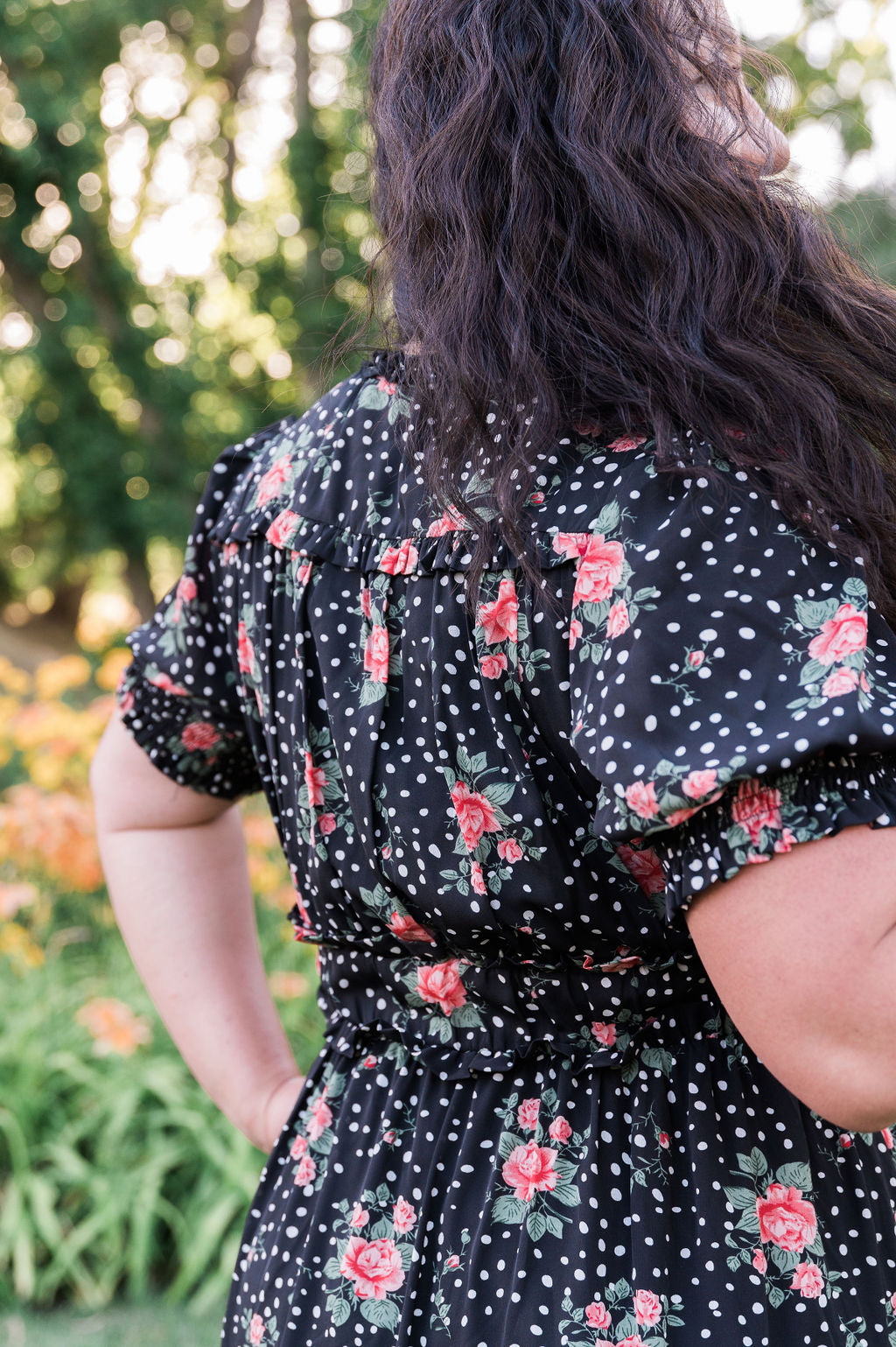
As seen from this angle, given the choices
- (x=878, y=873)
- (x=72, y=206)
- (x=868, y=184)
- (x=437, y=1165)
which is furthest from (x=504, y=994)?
(x=72, y=206)

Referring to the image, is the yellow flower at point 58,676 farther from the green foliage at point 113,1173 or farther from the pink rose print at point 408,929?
the pink rose print at point 408,929

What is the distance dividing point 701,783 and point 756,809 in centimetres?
5

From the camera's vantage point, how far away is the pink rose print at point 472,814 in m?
0.94

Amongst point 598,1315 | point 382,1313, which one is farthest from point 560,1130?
point 382,1313

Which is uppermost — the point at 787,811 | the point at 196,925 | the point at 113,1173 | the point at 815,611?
the point at 815,611

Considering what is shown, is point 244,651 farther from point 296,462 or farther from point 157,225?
point 157,225

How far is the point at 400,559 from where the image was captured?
101 cm

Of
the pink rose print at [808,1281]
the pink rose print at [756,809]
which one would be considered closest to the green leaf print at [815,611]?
the pink rose print at [756,809]

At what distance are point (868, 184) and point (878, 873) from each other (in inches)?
313

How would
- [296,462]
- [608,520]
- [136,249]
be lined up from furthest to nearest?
1. [136,249]
2. [296,462]
3. [608,520]

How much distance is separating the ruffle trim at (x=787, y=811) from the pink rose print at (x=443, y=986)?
360 mm

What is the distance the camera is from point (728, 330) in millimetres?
858

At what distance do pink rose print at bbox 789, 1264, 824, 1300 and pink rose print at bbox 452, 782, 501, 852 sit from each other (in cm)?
43

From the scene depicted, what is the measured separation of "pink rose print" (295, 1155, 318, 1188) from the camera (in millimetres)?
1204
